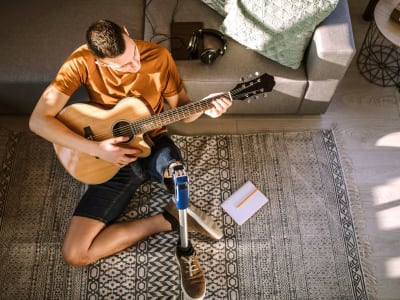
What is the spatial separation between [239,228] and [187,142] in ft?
1.94

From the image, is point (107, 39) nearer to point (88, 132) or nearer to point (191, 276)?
point (88, 132)

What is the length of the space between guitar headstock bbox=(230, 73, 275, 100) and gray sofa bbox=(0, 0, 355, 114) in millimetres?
446

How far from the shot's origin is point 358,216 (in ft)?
7.12

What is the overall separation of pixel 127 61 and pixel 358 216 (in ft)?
4.81

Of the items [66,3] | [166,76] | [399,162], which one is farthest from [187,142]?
[399,162]

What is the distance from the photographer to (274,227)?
2.14 meters

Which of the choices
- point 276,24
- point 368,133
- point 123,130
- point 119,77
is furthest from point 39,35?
point 368,133

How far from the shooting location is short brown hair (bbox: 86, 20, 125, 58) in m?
1.52

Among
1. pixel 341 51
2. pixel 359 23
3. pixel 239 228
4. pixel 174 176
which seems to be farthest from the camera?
pixel 359 23

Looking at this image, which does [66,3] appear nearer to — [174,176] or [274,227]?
[174,176]

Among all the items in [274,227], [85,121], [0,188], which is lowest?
[0,188]

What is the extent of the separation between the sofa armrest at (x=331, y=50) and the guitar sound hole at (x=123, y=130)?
3.25 ft

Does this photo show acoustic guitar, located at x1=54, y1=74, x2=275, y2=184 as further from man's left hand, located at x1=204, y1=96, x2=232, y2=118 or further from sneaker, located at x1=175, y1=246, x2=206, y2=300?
sneaker, located at x1=175, y1=246, x2=206, y2=300

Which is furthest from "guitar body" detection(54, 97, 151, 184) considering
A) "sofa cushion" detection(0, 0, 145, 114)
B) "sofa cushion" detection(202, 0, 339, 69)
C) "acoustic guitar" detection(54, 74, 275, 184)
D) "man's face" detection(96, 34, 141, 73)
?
"sofa cushion" detection(202, 0, 339, 69)
